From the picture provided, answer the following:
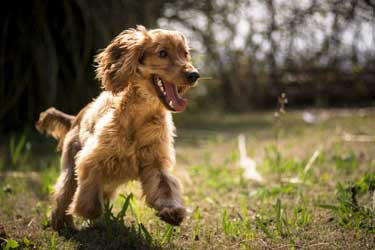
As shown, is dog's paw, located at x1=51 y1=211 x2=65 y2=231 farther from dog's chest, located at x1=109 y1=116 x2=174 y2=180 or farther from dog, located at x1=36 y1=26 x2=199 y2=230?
dog's chest, located at x1=109 y1=116 x2=174 y2=180

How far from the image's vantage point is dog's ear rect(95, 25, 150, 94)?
3.16 metres

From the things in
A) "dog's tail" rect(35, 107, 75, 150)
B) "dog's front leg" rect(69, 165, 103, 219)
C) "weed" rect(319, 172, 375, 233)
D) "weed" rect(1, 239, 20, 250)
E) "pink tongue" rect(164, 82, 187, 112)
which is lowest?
"weed" rect(1, 239, 20, 250)

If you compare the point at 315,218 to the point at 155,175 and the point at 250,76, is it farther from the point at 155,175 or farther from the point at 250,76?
the point at 250,76

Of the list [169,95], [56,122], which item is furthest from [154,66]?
[56,122]

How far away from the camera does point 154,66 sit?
314 cm

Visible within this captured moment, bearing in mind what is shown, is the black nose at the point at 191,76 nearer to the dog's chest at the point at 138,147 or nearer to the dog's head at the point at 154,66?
the dog's head at the point at 154,66

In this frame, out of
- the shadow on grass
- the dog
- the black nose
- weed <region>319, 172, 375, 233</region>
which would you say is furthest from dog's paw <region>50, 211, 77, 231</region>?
weed <region>319, 172, 375, 233</region>

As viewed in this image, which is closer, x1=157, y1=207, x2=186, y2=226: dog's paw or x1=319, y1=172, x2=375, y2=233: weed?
x1=157, y1=207, x2=186, y2=226: dog's paw

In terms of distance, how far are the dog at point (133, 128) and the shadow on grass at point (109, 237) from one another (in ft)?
0.40

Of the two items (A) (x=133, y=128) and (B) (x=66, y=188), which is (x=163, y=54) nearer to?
(A) (x=133, y=128)

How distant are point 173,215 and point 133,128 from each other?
712mm

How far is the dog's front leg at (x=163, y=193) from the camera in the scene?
264cm

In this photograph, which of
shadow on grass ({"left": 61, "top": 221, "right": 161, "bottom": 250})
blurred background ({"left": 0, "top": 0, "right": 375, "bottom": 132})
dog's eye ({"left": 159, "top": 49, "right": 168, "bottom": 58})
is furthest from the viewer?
blurred background ({"left": 0, "top": 0, "right": 375, "bottom": 132})

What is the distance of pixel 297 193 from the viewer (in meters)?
3.82
